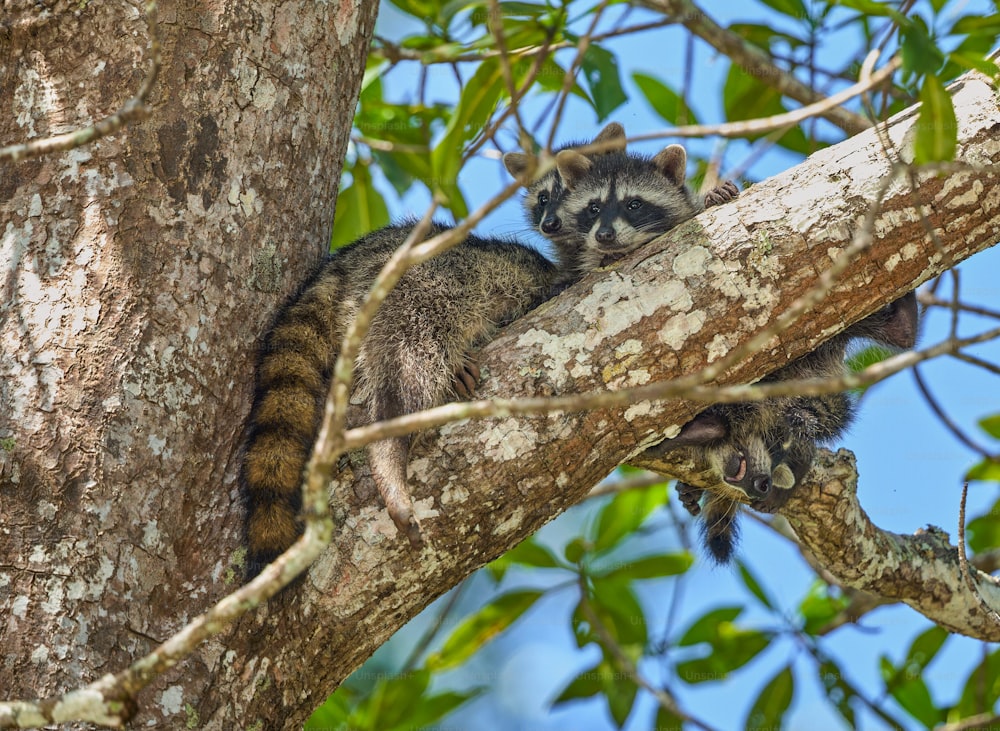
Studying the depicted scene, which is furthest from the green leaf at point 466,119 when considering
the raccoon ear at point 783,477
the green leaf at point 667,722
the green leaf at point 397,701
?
the green leaf at point 667,722

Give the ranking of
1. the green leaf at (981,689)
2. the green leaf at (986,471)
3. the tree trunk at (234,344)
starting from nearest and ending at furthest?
the tree trunk at (234,344)
the green leaf at (981,689)
the green leaf at (986,471)

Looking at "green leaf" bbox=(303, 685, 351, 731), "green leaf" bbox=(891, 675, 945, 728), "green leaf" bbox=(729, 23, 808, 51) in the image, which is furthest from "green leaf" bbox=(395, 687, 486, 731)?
"green leaf" bbox=(729, 23, 808, 51)

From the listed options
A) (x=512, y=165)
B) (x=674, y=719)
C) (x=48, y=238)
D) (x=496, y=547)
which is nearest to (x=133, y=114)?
(x=48, y=238)

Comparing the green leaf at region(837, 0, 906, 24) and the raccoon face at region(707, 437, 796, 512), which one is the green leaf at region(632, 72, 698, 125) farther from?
the raccoon face at region(707, 437, 796, 512)

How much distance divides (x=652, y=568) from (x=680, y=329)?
2.65m

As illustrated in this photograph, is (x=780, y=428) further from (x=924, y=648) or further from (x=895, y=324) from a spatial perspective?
(x=924, y=648)

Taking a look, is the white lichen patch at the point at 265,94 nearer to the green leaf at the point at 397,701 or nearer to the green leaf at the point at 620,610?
the green leaf at the point at 397,701

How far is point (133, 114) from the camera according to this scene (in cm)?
219

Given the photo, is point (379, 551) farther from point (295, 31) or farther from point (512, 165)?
point (512, 165)

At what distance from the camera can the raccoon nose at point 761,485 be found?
3988 millimetres

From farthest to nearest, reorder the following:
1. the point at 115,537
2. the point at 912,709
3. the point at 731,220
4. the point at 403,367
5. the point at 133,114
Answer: the point at 912,709
the point at 403,367
the point at 731,220
the point at 115,537
the point at 133,114

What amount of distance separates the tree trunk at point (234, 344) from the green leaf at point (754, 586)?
2.67 meters

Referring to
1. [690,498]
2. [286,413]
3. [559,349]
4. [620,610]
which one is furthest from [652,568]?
[286,413]

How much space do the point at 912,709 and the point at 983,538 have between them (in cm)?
105
